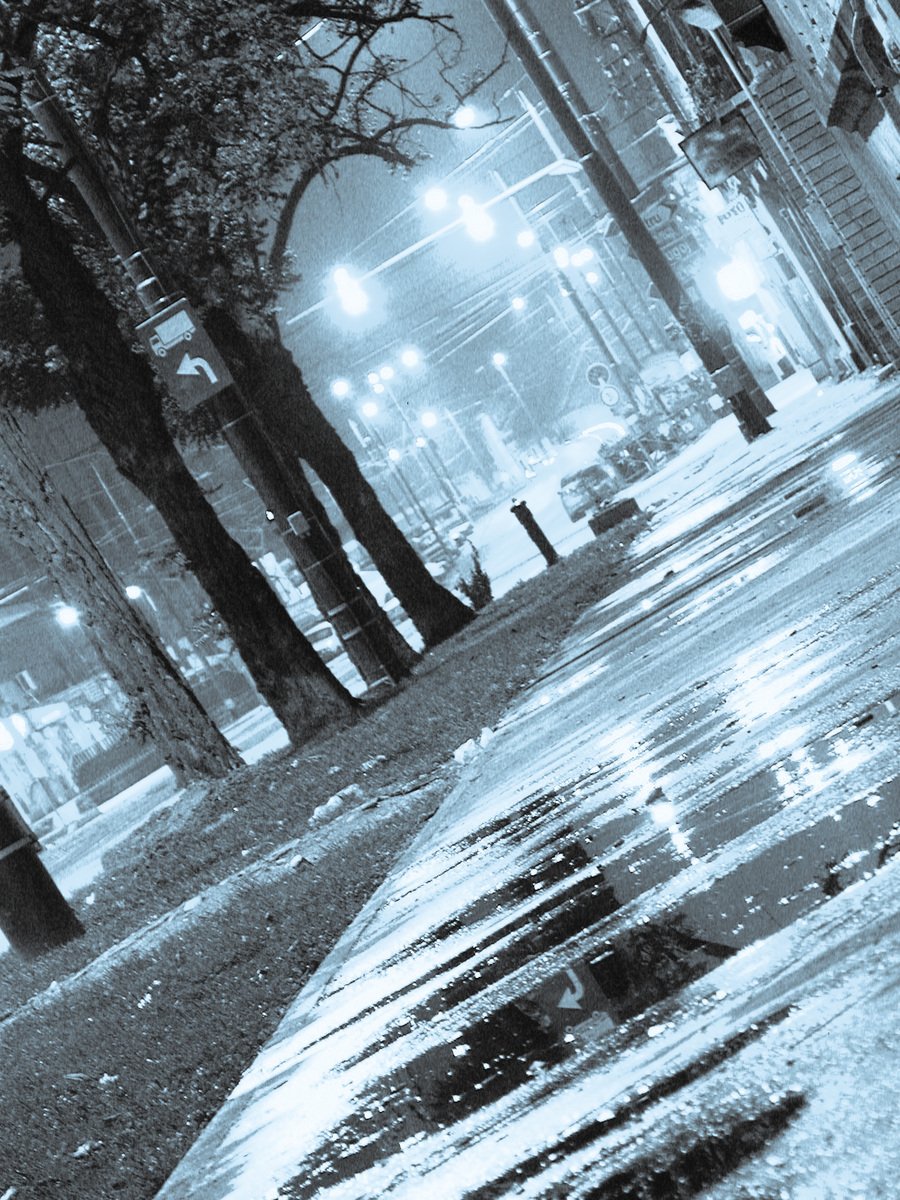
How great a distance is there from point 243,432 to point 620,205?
1411 cm

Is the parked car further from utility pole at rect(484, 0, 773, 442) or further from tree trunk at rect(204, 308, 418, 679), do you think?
tree trunk at rect(204, 308, 418, 679)

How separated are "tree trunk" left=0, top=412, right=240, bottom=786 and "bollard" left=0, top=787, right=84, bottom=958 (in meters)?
5.50

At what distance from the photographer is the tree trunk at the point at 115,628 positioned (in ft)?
56.6

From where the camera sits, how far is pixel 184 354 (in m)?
15.8

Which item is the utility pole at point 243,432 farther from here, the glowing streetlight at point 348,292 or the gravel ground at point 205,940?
the glowing streetlight at point 348,292

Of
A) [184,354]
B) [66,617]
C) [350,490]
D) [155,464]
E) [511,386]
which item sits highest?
[511,386]

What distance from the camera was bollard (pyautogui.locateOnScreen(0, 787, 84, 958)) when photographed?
11922 mm

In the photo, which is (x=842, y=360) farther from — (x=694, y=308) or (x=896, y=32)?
(x=896, y=32)

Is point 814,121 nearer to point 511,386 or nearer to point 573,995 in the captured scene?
point 573,995

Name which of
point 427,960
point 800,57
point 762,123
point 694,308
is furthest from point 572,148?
point 427,960

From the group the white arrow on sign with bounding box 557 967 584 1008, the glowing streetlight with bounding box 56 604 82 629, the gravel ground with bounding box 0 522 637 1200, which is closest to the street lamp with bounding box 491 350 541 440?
the glowing streetlight with bounding box 56 604 82 629

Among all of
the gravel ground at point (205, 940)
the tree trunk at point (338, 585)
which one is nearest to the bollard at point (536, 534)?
the tree trunk at point (338, 585)

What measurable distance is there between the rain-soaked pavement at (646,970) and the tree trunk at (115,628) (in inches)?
410

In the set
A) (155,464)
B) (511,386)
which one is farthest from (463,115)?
(511,386)
